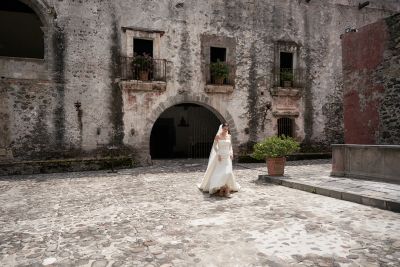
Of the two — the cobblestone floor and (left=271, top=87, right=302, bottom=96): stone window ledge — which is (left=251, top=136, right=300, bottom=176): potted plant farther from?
(left=271, top=87, right=302, bottom=96): stone window ledge

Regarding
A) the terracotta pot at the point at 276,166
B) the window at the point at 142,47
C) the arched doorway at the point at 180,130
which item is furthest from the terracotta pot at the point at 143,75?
the terracotta pot at the point at 276,166

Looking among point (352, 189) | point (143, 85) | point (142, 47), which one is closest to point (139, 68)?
point (143, 85)

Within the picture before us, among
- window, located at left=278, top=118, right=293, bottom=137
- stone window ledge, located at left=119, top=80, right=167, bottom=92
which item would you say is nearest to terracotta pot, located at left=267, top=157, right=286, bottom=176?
stone window ledge, located at left=119, top=80, right=167, bottom=92

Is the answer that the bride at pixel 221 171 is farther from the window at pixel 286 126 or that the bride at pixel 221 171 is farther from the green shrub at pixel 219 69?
the window at pixel 286 126

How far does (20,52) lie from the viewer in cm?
1691

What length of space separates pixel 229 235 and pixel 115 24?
37.0ft

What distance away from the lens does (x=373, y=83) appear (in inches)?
385

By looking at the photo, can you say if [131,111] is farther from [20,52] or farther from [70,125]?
[20,52]

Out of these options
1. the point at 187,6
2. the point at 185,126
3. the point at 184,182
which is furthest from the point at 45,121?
the point at 185,126

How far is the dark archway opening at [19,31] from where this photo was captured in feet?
44.0

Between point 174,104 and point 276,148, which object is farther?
point 174,104

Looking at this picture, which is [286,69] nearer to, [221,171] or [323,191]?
[323,191]

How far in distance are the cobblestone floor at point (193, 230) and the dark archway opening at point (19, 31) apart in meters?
9.96

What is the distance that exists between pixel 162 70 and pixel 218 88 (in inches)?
104
